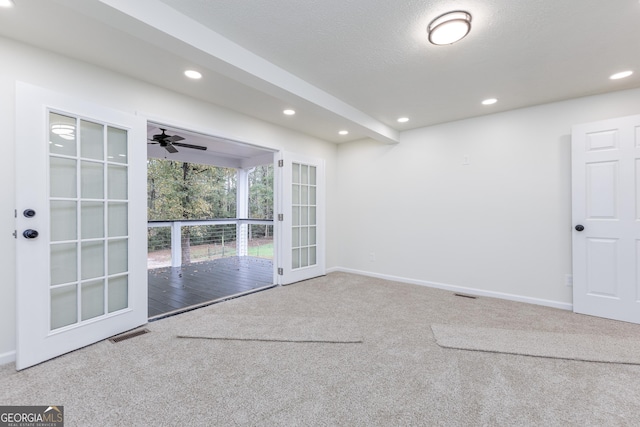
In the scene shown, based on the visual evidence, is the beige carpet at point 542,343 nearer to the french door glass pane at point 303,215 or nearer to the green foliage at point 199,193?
the french door glass pane at point 303,215

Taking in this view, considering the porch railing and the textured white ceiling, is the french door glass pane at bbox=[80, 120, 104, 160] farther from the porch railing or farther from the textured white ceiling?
the porch railing

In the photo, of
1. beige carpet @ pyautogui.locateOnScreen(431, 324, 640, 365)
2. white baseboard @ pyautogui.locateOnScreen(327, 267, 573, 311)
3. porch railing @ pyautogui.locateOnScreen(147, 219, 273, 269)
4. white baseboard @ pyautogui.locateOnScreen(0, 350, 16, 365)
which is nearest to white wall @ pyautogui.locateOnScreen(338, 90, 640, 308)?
white baseboard @ pyautogui.locateOnScreen(327, 267, 573, 311)

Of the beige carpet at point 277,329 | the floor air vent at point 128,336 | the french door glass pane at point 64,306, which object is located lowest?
the beige carpet at point 277,329

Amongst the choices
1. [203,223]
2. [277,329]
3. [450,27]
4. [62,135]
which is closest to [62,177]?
[62,135]

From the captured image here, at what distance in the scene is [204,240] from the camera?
21.3 feet

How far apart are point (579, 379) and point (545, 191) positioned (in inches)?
88.5

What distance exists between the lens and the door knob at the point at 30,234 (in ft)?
6.60

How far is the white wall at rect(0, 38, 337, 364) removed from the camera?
2.09 metres

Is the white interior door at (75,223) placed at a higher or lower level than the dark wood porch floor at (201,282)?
higher

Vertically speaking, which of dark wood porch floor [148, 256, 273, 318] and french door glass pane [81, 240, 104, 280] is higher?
french door glass pane [81, 240, 104, 280]

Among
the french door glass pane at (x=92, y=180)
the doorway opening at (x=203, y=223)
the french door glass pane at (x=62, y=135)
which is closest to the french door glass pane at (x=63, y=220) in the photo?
the french door glass pane at (x=92, y=180)

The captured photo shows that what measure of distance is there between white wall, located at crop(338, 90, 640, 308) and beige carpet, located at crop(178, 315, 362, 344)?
2.10 metres

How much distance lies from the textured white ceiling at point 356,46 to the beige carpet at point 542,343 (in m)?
2.40

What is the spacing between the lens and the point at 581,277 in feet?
10.2
